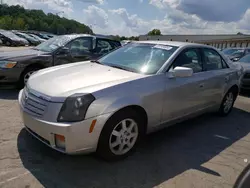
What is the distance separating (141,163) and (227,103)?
3.04 m

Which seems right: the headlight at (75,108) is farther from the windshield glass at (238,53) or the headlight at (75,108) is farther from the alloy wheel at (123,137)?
the windshield glass at (238,53)

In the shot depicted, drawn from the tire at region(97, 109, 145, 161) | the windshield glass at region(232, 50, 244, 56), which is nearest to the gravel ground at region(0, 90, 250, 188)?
the tire at region(97, 109, 145, 161)

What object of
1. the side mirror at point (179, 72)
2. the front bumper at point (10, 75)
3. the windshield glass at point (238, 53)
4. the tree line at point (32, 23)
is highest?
the tree line at point (32, 23)

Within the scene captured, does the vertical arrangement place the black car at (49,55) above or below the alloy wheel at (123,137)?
above

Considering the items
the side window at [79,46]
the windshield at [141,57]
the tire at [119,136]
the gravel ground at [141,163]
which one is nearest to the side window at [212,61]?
the windshield at [141,57]

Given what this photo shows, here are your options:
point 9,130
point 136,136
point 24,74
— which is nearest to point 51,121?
point 136,136

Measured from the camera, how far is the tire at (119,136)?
9.30ft

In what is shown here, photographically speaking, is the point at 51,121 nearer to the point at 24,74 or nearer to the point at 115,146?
the point at 115,146

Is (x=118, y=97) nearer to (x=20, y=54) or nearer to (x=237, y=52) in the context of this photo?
(x=20, y=54)

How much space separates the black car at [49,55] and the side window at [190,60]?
344cm

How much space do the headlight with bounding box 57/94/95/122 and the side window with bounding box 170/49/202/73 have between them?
62.4 inches

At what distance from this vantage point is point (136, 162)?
10.2 feet

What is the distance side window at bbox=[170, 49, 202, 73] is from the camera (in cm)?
381

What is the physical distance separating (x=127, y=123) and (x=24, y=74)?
12.2 ft
